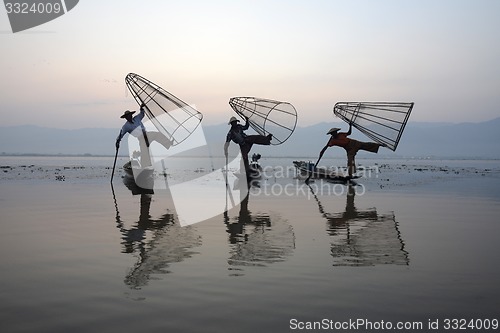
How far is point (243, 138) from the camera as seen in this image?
23.5 metres

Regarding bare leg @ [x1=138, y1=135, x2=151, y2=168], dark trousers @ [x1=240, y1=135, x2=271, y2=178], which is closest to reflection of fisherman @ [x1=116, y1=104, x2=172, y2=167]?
bare leg @ [x1=138, y1=135, x2=151, y2=168]

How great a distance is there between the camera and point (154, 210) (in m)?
12.5

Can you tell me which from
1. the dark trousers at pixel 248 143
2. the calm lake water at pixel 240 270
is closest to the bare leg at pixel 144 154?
the dark trousers at pixel 248 143

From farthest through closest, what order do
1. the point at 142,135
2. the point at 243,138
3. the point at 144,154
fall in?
the point at 243,138 → the point at 144,154 → the point at 142,135

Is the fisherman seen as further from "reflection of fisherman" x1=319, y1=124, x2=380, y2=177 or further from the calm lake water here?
the calm lake water

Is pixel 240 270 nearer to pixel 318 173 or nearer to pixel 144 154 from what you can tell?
pixel 144 154

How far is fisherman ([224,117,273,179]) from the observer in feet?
75.5

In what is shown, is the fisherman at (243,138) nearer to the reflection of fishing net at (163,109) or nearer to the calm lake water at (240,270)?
the reflection of fishing net at (163,109)

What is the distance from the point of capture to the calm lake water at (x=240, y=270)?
14.1 feet

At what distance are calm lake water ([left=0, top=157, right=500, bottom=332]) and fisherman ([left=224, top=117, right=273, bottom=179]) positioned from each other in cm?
1168

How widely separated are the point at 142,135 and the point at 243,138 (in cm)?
522

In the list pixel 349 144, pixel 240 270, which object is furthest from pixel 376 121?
pixel 240 270

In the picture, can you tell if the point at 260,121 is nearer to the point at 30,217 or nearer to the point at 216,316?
the point at 30,217

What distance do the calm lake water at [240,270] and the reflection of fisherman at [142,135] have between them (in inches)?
396
